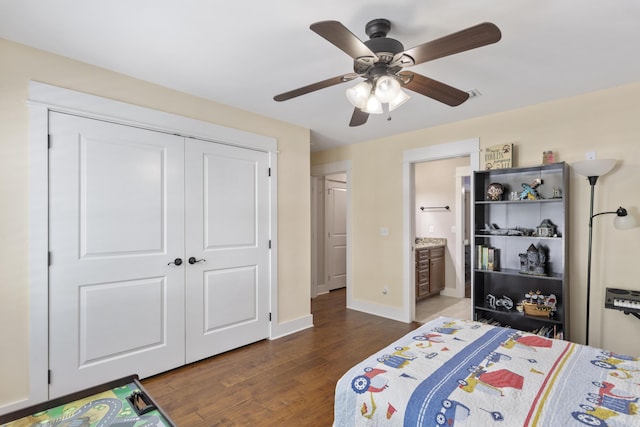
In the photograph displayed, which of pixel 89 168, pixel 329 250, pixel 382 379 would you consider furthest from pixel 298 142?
pixel 382 379

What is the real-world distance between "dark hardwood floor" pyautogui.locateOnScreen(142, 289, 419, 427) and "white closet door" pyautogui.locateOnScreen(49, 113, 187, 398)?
38 centimetres

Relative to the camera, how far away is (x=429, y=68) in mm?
2391

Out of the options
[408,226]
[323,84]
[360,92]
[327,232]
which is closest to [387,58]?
[360,92]

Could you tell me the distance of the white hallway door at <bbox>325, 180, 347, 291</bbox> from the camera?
5.80 metres

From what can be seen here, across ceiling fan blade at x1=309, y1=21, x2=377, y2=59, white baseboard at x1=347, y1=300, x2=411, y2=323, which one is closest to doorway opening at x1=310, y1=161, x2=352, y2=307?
white baseboard at x1=347, y1=300, x2=411, y2=323

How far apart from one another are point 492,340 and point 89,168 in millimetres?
2967

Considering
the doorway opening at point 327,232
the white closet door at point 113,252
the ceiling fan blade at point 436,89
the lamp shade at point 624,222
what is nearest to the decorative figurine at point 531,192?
the lamp shade at point 624,222

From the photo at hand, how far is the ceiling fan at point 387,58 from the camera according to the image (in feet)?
4.52

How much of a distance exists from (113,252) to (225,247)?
0.95 meters

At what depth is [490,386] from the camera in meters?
1.36

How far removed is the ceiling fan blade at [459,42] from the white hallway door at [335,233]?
424 centimetres

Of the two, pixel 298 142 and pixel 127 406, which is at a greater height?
pixel 298 142

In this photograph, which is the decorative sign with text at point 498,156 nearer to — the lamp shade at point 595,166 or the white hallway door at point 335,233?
the lamp shade at point 595,166

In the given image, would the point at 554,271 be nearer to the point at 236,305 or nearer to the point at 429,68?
the point at 429,68
